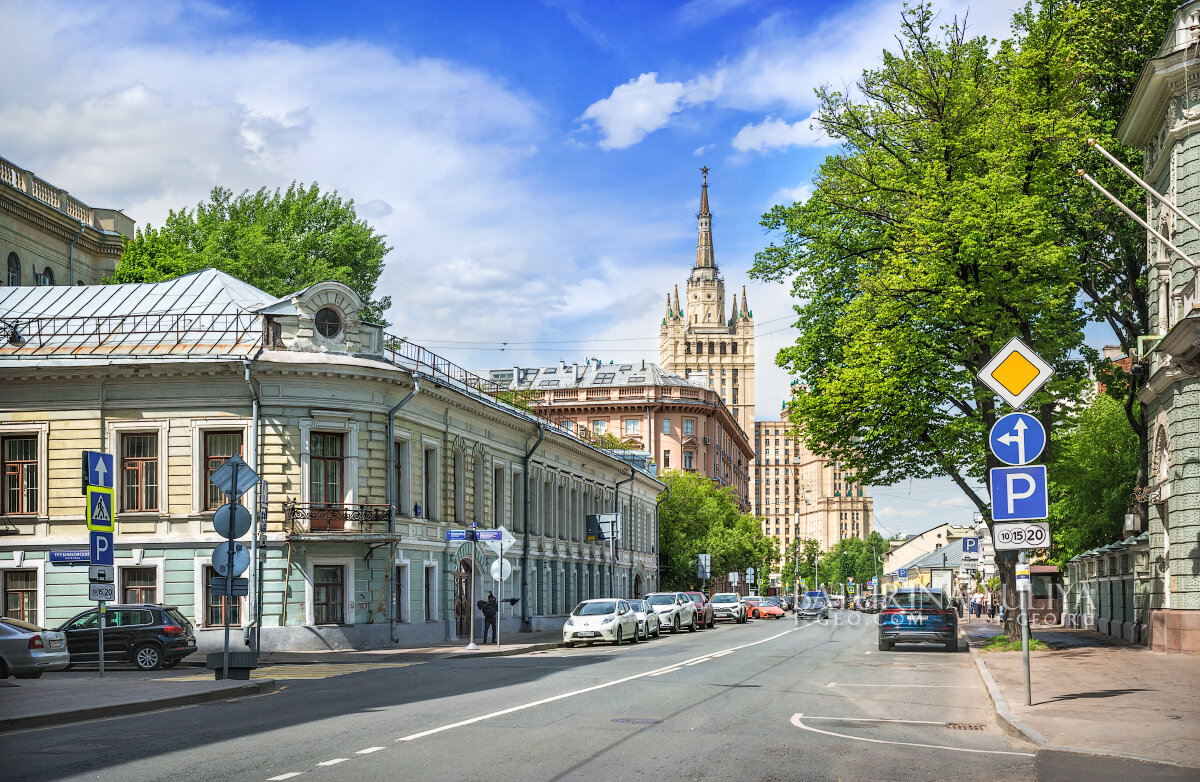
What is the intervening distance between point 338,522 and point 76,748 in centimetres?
2163

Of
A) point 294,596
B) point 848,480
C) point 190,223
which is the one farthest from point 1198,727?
point 190,223

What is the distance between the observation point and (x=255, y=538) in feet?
104

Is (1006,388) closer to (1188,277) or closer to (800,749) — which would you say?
(800,749)

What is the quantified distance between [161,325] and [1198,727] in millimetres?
29985

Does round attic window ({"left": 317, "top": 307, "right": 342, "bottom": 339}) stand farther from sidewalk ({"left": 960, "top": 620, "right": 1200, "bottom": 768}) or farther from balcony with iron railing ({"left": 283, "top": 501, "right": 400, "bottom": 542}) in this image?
sidewalk ({"left": 960, "top": 620, "right": 1200, "bottom": 768})

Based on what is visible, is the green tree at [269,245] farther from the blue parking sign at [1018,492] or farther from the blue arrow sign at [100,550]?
the blue parking sign at [1018,492]

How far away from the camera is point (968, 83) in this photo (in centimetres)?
3014

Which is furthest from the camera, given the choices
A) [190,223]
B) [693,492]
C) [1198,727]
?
[693,492]

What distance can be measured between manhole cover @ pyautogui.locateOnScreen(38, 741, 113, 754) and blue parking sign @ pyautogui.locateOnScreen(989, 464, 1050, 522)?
411 inches

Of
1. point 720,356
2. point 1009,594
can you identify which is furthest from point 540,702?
point 720,356

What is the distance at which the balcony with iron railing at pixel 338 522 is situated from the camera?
108 feet

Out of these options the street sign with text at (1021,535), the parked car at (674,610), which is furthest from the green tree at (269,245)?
the street sign with text at (1021,535)

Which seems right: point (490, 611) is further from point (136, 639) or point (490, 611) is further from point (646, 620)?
point (136, 639)

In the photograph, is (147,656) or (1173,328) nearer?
(1173,328)
